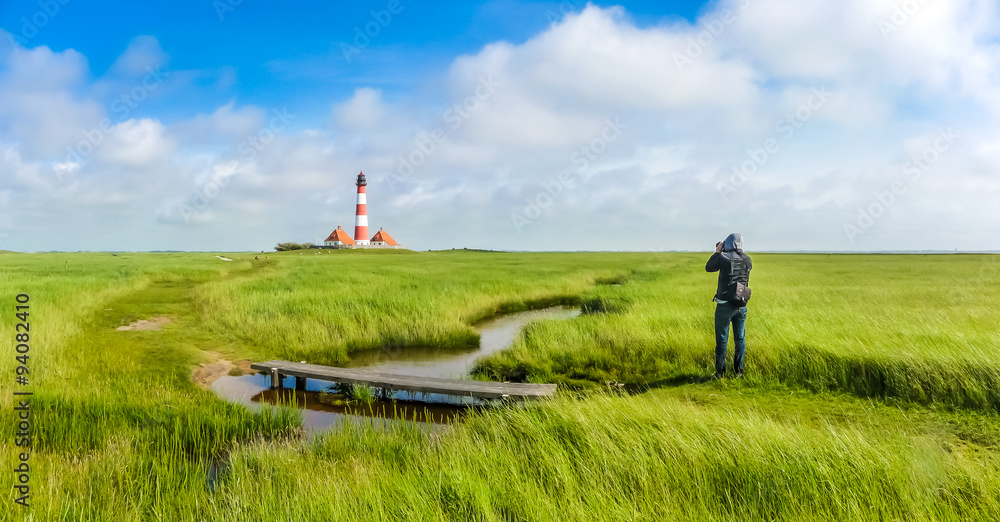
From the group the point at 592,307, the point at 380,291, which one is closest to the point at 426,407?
the point at 592,307

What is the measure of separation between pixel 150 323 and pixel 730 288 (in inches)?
643

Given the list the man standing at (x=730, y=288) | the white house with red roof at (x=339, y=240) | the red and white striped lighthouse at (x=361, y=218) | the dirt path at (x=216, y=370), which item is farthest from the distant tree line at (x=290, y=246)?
the man standing at (x=730, y=288)

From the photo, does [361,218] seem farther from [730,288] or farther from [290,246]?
[730,288]

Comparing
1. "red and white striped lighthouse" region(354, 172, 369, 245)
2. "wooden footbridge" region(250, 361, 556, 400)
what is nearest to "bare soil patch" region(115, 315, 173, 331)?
"wooden footbridge" region(250, 361, 556, 400)

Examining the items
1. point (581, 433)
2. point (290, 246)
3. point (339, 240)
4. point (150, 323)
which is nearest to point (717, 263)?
point (581, 433)

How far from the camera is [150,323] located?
14336mm

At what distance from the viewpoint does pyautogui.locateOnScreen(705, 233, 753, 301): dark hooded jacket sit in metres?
7.61

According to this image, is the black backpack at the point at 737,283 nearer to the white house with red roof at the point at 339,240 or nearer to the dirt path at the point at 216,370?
the dirt path at the point at 216,370

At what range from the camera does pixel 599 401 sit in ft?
20.4

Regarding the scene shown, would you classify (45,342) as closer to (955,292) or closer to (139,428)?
(139,428)

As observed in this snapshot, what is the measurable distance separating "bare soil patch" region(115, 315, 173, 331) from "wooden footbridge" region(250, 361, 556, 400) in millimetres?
7035

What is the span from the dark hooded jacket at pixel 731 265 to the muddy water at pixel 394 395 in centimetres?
473

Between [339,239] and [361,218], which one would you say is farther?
[339,239]

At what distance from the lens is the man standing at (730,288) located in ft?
25.0
